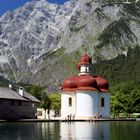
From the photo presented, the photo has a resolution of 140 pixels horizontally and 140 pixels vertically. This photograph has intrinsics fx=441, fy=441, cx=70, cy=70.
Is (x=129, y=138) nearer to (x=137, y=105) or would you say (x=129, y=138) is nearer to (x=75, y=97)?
(x=75, y=97)

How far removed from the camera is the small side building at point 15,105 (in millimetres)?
93000

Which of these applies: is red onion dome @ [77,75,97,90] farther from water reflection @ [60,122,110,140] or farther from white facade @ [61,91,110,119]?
water reflection @ [60,122,110,140]

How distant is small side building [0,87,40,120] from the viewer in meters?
93.0

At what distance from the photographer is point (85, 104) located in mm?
100938

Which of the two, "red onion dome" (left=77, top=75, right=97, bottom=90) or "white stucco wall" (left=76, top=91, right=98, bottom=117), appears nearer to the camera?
"white stucco wall" (left=76, top=91, right=98, bottom=117)

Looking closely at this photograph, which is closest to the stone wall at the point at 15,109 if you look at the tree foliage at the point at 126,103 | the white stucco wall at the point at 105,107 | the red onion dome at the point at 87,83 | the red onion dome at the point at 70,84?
the red onion dome at the point at 70,84

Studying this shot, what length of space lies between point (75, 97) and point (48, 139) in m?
63.6

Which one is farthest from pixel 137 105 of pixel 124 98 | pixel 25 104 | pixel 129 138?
pixel 129 138

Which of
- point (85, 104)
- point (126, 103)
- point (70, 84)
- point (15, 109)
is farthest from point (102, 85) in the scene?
point (126, 103)

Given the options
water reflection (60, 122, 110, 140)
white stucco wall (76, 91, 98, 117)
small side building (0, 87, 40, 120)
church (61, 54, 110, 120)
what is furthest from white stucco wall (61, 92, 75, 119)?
water reflection (60, 122, 110, 140)

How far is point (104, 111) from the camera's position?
105 metres

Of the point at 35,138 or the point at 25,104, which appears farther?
the point at 25,104

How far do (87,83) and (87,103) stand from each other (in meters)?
4.59

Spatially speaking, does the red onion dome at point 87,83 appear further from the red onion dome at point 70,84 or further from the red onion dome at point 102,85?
the red onion dome at point 102,85
